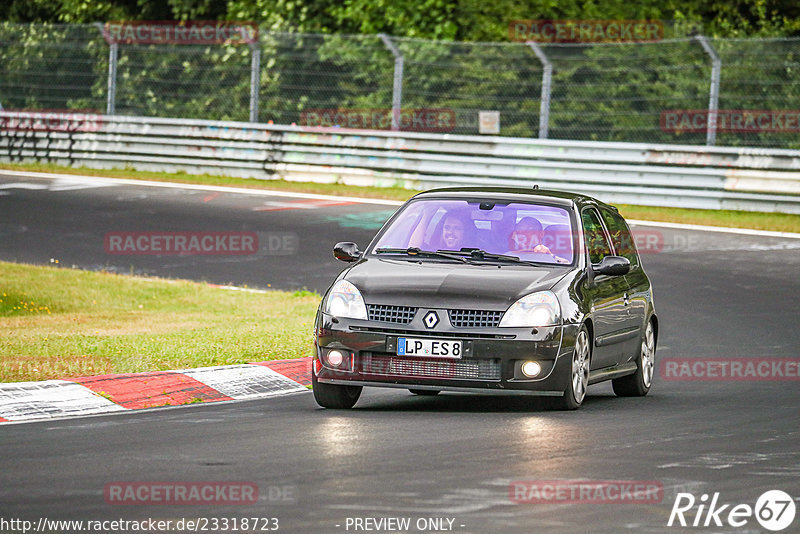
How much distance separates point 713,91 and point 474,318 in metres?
15.4

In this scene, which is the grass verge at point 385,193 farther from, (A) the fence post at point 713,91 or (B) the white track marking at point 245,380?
(B) the white track marking at point 245,380

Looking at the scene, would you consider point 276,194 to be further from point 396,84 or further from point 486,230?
point 486,230

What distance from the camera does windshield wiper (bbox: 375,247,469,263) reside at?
33.8 feet

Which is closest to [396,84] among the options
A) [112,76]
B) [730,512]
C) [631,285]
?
[112,76]

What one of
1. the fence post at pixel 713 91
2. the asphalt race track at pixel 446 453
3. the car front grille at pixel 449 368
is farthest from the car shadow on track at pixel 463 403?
the fence post at pixel 713 91

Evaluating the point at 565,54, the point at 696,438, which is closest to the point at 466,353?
the point at 696,438

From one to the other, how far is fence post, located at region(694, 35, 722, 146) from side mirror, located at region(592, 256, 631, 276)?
45.9ft

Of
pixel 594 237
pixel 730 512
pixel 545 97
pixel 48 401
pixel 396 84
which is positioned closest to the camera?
pixel 730 512

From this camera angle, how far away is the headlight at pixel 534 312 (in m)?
9.53

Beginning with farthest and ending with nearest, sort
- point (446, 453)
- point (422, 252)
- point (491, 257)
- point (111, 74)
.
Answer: point (111, 74)
point (422, 252)
point (491, 257)
point (446, 453)

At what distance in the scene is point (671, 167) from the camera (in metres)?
24.0

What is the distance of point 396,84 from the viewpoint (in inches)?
1048

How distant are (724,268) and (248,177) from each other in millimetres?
11827

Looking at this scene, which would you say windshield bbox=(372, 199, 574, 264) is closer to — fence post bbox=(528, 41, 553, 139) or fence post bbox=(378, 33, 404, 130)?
fence post bbox=(528, 41, 553, 139)
